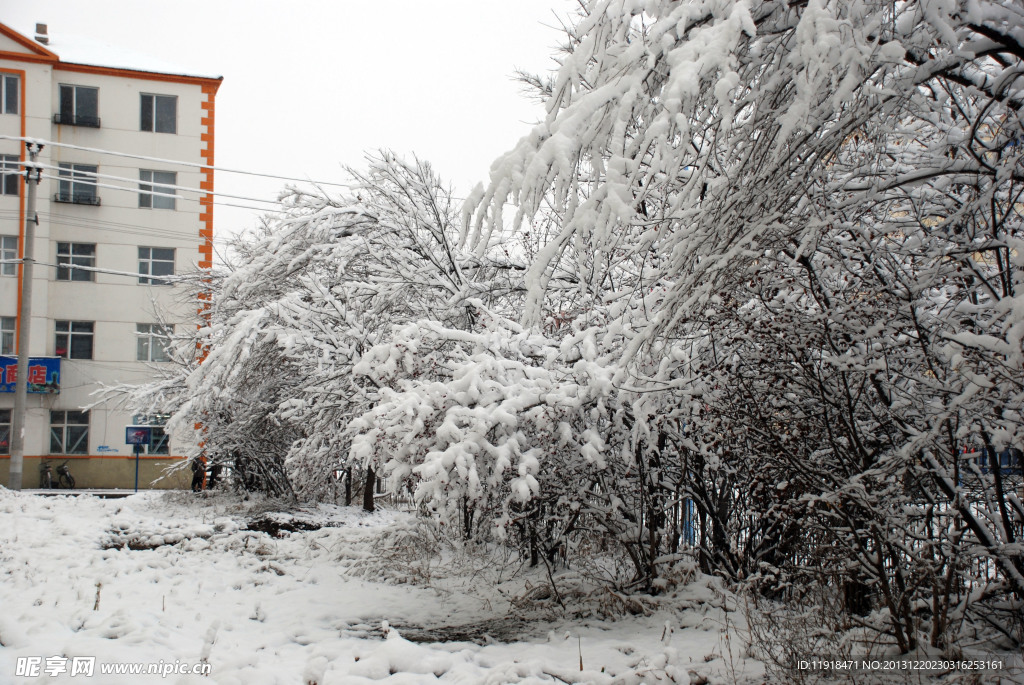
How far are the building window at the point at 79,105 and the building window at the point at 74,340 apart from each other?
6.55 meters

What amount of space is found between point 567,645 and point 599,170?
3.38 meters

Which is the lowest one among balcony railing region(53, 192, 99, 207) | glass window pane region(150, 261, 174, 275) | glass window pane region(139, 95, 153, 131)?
glass window pane region(150, 261, 174, 275)

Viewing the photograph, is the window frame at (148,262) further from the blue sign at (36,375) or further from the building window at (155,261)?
the blue sign at (36,375)

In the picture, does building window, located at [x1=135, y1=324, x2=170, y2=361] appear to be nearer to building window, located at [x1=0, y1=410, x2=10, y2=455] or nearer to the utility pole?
building window, located at [x1=0, y1=410, x2=10, y2=455]

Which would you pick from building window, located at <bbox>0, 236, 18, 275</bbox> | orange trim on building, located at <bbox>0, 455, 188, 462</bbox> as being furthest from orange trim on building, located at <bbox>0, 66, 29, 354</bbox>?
orange trim on building, located at <bbox>0, 455, 188, 462</bbox>

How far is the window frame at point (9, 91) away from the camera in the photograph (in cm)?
2366

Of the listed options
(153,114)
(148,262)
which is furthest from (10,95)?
(148,262)

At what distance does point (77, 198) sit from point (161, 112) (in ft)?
12.9

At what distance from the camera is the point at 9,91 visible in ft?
78.0

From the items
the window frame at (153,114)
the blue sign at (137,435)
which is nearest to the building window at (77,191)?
the window frame at (153,114)

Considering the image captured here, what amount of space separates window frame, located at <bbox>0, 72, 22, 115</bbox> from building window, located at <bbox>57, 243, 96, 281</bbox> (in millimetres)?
4449

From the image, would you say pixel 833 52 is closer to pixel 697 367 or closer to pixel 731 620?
pixel 697 367

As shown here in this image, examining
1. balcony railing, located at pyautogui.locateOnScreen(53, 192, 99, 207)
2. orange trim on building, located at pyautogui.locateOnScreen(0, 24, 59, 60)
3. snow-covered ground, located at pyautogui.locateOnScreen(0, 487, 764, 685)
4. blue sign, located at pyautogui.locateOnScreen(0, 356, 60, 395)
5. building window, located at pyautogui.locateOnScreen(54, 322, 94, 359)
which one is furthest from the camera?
balcony railing, located at pyautogui.locateOnScreen(53, 192, 99, 207)

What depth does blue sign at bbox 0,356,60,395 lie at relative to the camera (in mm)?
23078
